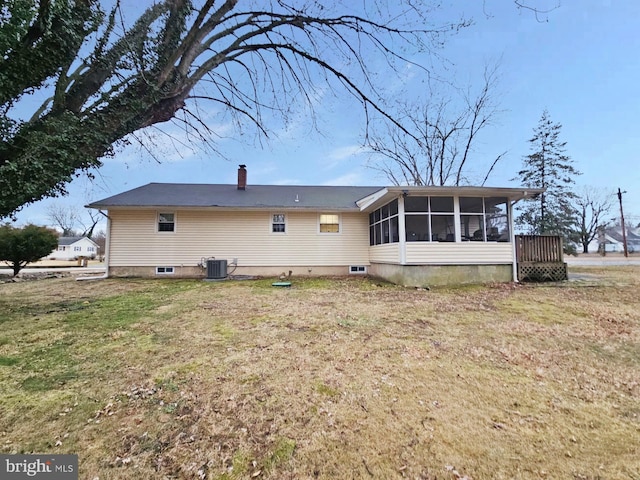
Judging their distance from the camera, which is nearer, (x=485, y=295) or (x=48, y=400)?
(x=48, y=400)

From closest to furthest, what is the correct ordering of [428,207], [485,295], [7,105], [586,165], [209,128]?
1. [7,105]
2. [209,128]
3. [485,295]
4. [428,207]
5. [586,165]

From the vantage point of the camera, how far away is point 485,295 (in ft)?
25.8

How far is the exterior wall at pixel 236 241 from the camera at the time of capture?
39.8ft

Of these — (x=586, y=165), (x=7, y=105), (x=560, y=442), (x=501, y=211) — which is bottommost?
(x=560, y=442)

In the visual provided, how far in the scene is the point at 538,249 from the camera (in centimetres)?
1026

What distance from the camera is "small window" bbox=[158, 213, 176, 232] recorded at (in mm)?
12312

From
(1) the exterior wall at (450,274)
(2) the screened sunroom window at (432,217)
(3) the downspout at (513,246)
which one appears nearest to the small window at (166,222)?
(1) the exterior wall at (450,274)

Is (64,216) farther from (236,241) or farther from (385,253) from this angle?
(385,253)

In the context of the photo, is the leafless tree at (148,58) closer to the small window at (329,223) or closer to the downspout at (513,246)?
the downspout at (513,246)

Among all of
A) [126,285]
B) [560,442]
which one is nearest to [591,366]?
[560,442]

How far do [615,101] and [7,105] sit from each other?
2180 centimetres

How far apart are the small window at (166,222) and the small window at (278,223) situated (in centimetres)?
412

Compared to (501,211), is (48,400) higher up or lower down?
lower down

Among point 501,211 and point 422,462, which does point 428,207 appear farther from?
point 422,462
